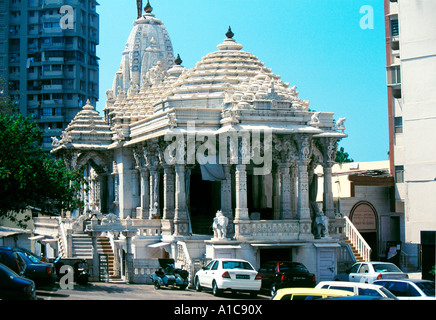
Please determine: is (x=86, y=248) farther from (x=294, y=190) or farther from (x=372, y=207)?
(x=372, y=207)

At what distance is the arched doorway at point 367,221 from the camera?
162 feet

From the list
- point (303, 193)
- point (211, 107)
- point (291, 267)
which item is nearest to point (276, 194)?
point (303, 193)

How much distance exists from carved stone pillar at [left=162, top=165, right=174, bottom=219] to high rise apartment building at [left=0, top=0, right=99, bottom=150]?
56964mm

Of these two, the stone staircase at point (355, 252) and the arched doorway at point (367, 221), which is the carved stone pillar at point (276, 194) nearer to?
the stone staircase at point (355, 252)

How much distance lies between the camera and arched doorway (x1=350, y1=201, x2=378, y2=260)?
49312 mm

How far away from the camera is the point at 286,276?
104 feet

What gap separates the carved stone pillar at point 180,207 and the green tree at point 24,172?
551cm

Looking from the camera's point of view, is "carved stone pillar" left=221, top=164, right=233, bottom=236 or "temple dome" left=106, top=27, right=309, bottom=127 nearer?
"temple dome" left=106, top=27, right=309, bottom=127

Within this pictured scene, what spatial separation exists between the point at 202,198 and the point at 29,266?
19972 millimetres

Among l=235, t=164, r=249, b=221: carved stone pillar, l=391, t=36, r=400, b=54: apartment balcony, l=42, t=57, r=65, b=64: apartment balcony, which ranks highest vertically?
l=42, t=57, r=65, b=64: apartment balcony

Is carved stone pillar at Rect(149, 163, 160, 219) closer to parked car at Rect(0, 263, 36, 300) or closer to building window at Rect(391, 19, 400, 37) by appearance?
building window at Rect(391, 19, 400, 37)

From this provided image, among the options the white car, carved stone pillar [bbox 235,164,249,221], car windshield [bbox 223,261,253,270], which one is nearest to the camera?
the white car

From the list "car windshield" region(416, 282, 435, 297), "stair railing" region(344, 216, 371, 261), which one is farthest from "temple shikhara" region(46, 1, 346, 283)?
"car windshield" region(416, 282, 435, 297)
